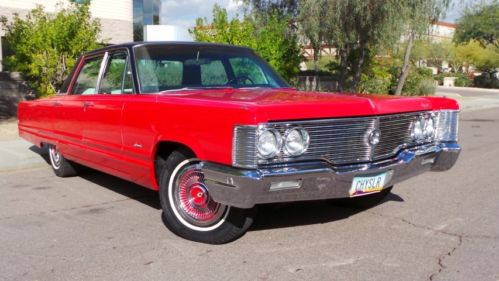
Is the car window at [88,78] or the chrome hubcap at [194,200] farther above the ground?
the car window at [88,78]

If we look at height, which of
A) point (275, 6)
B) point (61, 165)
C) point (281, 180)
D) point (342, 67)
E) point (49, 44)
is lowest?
point (61, 165)

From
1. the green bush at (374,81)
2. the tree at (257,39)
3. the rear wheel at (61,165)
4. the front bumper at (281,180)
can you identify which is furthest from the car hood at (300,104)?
the green bush at (374,81)

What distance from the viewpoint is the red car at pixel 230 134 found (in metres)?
3.74

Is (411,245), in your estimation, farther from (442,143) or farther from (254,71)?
(254,71)

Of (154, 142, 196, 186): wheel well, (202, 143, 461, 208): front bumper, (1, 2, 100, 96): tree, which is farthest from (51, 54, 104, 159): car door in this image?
(1, 2, 100, 96): tree

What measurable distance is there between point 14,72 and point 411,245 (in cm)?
1156

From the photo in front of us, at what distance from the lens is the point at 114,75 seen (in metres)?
5.47

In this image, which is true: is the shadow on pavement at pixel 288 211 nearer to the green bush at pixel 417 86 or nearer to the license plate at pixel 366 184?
the license plate at pixel 366 184

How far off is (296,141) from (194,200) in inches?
42.9

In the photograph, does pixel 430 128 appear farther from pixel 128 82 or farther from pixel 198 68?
pixel 128 82

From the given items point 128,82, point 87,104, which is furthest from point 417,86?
point 128,82

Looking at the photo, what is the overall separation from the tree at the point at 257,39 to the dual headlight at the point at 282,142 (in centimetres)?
999

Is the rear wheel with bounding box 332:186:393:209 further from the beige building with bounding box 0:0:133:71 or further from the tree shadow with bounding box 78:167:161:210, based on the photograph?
the beige building with bounding box 0:0:133:71

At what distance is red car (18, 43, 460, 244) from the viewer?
12.3ft
